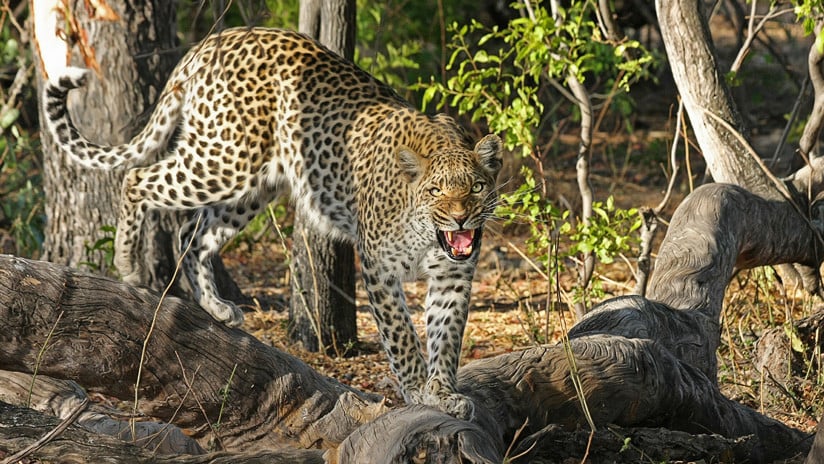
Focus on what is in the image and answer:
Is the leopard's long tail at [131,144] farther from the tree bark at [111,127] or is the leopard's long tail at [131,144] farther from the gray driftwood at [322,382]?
the gray driftwood at [322,382]

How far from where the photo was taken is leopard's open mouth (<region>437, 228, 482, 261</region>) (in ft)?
17.6

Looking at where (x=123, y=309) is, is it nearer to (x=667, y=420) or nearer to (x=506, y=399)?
(x=506, y=399)

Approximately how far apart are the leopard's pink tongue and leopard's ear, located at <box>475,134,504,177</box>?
330mm

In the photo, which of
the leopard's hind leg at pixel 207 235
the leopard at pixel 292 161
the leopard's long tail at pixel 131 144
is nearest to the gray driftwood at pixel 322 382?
the leopard at pixel 292 161

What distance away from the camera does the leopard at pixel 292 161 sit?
562 centimetres

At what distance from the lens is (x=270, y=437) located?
4684 mm

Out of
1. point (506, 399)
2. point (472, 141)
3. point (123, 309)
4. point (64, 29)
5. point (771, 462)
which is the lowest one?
point (771, 462)

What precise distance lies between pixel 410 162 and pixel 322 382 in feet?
4.17

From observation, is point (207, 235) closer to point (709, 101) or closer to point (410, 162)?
point (410, 162)

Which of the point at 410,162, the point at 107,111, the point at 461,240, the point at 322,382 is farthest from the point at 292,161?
the point at 107,111

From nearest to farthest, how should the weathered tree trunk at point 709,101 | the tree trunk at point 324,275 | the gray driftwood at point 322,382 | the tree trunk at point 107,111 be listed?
the gray driftwood at point 322,382 → the weathered tree trunk at point 709,101 → the tree trunk at point 324,275 → the tree trunk at point 107,111

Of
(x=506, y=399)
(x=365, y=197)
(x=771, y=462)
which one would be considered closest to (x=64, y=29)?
(x=365, y=197)

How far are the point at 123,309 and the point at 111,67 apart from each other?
3.59 metres

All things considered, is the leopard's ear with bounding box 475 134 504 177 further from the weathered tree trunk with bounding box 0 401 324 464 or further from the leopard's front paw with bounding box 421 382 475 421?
the weathered tree trunk with bounding box 0 401 324 464
